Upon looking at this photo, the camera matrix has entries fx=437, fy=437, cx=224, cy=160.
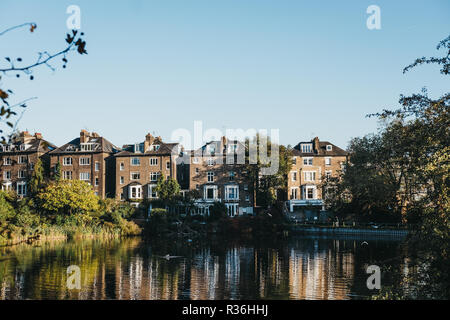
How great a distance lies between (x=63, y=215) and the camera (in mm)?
53656

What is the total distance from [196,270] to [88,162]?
1850 inches

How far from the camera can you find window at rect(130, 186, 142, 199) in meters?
68.1

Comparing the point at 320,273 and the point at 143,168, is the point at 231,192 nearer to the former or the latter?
the point at 143,168

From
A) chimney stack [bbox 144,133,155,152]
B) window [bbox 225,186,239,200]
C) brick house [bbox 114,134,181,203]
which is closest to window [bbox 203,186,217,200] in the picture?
window [bbox 225,186,239,200]

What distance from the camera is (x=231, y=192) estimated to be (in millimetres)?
68312

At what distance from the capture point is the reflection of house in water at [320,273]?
21.8m

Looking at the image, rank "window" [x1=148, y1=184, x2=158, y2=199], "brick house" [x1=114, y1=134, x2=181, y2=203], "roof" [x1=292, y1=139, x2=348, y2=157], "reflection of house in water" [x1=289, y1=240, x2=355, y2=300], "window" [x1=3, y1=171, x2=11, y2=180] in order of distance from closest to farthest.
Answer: "reflection of house in water" [x1=289, y1=240, x2=355, y2=300] → "window" [x1=148, y1=184, x2=158, y2=199] → "brick house" [x1=114, y1=134, x2=181, y2=203] → "window" [x1=3, y1=171, x2=11, y2=180] → "roof" [x1=292, y1=139, x2=348, y2=157]

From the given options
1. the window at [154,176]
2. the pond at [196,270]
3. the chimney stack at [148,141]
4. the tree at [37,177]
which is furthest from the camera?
the chimney stack at [148,141]

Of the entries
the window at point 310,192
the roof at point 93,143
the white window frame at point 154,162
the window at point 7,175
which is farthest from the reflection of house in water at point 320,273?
the window at point 7,175

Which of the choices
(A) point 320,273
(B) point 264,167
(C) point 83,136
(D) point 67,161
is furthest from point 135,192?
(A) point 320,273

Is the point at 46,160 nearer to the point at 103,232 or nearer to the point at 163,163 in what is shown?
the point at 163,163

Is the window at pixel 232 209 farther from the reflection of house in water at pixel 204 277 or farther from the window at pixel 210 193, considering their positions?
the reflection of house in water at pixel 204 277

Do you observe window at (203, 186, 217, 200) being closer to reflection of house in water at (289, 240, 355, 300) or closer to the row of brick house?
the row of brick house
